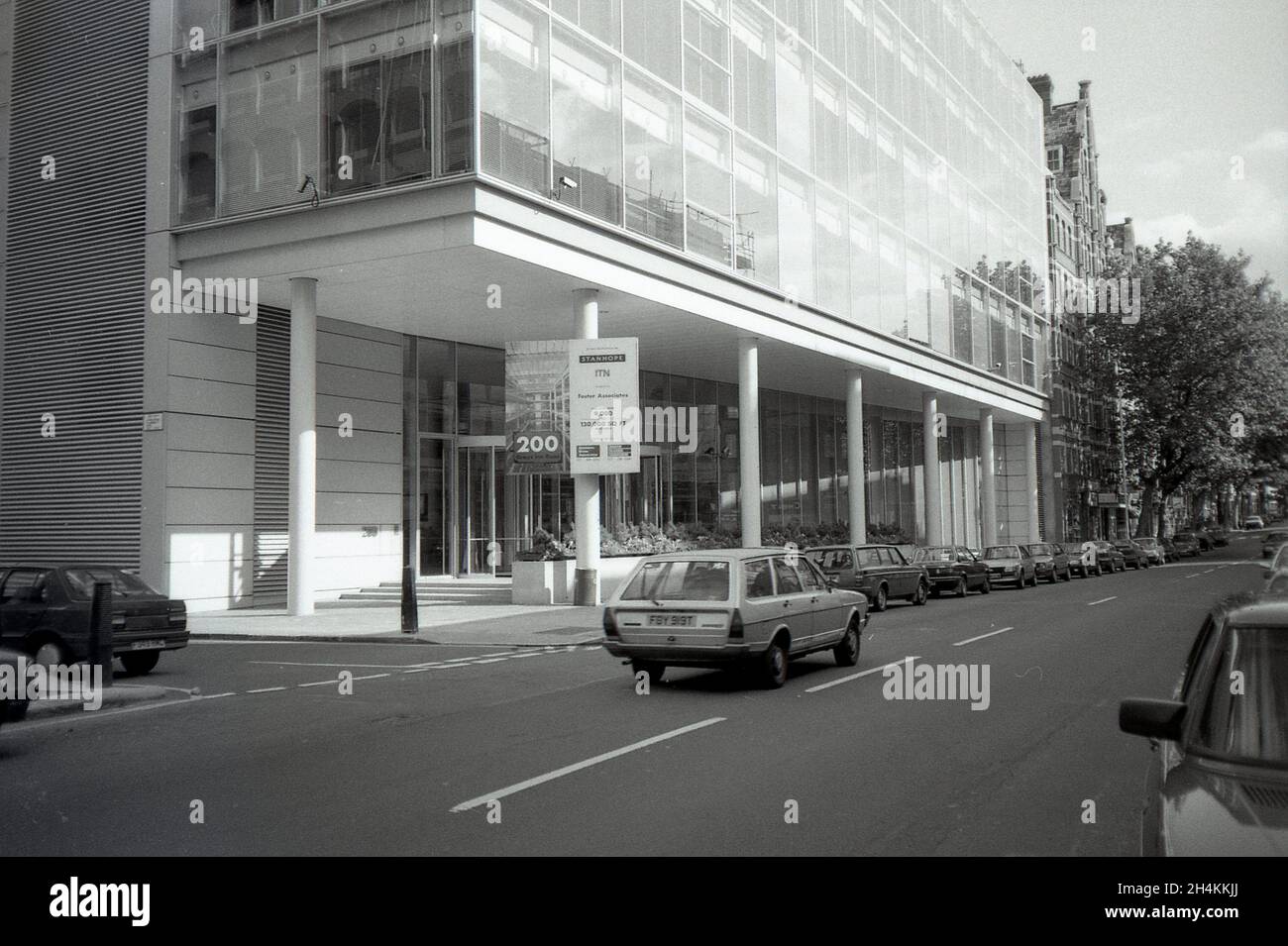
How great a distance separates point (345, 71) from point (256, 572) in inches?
433

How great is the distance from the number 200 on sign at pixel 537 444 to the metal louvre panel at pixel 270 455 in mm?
5516

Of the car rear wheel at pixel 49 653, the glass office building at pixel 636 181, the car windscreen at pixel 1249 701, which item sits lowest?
the car rear wheel at pixel 49 653

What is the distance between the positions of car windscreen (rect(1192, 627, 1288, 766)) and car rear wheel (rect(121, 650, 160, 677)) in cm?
1344

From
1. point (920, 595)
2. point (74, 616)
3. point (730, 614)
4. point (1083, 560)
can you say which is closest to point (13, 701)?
point (74, 616)

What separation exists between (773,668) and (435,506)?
18480 millimetres

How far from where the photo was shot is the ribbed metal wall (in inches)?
874

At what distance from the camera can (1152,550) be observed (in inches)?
2064

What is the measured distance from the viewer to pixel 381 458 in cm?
2658

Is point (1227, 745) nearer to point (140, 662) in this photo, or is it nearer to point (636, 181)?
point (140, 662)

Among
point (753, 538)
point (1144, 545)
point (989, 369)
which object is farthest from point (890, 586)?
point (1144, 545)

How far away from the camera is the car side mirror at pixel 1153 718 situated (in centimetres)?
394

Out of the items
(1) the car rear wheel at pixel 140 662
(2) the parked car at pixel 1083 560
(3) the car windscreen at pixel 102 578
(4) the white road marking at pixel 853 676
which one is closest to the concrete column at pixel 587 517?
(1) the car rear wheel at pixel 140 662

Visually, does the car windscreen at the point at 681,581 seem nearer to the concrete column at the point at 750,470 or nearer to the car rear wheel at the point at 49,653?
the car rear wheel at the point at 49,653

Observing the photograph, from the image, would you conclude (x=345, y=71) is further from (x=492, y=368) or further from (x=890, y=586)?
(x=890, y=586)
